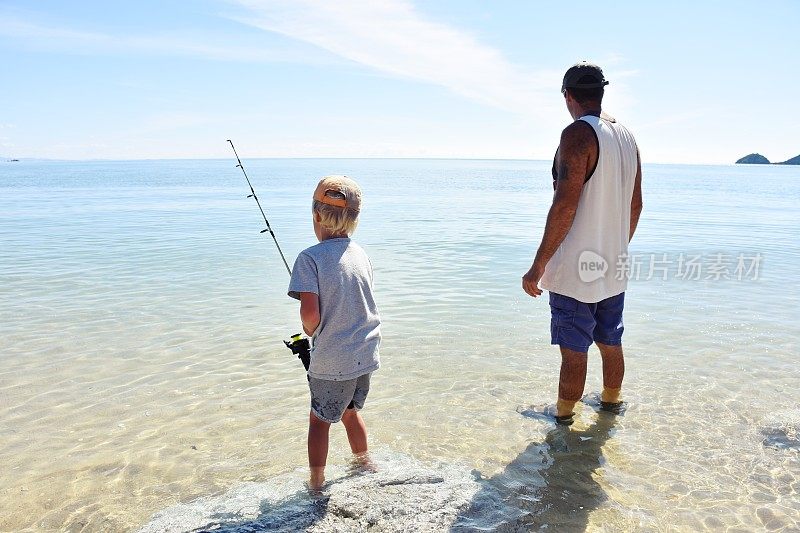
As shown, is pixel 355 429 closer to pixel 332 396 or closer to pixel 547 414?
pixel 332 396

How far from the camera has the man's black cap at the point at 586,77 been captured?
3.86m

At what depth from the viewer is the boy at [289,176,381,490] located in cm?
300

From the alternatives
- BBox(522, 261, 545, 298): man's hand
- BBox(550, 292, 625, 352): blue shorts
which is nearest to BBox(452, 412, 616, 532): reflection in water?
BBox(550, 292, 625, 352): blue shorts

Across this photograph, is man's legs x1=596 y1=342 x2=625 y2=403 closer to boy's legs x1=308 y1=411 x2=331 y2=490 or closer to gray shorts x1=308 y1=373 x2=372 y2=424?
gray shorts x1=308 y1=373 x2=372 y2=424

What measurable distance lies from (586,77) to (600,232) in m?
1.03

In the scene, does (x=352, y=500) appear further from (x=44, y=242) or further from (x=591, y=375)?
(x=44, y=242)

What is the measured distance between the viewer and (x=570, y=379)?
4.18m

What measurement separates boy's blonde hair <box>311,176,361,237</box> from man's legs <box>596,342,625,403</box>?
229 cm

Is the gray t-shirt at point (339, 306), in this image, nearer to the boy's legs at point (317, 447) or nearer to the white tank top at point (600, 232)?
the boy's legs at point (317, 447)

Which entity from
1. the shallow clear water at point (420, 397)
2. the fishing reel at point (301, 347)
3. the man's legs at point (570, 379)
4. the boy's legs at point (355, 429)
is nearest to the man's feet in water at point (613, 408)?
the shallow clear water at point (420, 397)

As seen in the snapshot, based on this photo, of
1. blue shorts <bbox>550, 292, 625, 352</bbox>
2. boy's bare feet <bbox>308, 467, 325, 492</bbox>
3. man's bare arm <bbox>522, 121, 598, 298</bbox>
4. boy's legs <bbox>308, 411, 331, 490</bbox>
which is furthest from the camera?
blue shorts <bbox>550, 292, 625, 352</bbox>

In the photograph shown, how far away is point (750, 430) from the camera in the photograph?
173 inches

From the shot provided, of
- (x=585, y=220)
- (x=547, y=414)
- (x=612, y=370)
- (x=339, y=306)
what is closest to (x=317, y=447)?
(x=339, y=306)

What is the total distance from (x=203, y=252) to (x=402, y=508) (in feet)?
37.1
